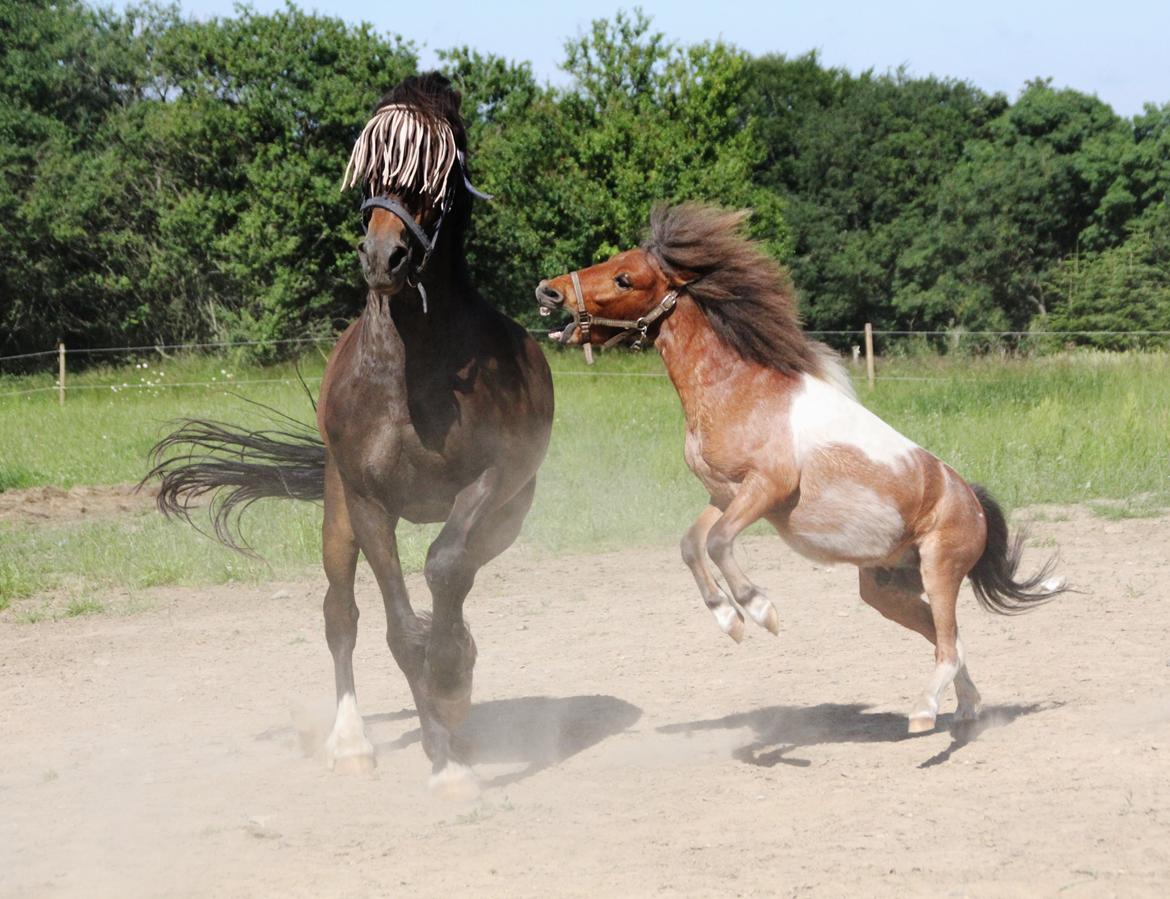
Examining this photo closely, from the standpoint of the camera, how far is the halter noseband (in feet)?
15.7

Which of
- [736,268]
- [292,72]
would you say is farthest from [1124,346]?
Answer: [736,268]

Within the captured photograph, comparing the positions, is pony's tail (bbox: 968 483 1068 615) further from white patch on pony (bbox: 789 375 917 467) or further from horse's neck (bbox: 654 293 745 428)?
horse's neck (bbox: 654 293 745 428)

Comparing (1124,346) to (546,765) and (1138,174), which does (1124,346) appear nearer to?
(1138,174)

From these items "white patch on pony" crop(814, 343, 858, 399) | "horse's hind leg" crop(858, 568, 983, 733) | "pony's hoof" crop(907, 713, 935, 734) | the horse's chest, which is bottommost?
"pony's hoof" crop(907, 713, 935, 734)

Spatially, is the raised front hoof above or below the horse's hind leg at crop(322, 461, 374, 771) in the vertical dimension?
below

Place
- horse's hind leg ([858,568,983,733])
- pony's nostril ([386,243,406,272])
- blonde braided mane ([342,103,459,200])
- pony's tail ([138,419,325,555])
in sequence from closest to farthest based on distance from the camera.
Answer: pony's nostril ([386,243,406,272]), blonde braided mane ([342,103,459,200]), horse's hind leg ([858,568,983,733]), pony's tail ([138,419,325,555])

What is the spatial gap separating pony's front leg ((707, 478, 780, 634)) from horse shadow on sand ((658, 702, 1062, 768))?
713 mm

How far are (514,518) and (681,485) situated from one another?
630cm

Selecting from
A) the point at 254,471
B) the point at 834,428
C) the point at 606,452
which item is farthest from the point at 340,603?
the point at 606,452

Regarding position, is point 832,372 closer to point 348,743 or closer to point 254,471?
point 348,743

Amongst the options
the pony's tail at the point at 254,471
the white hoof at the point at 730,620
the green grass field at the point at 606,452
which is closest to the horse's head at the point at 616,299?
the white hoof at the point at 730,620

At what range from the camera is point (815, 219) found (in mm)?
43812

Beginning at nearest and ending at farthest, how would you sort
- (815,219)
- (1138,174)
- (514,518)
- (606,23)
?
(514,518)
(606,23)
(1138,174)
(815,219)

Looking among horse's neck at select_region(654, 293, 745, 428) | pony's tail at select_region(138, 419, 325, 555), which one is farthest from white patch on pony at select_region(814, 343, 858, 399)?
Answer: pony's tail at select_region(138, 419, 325, 555)
